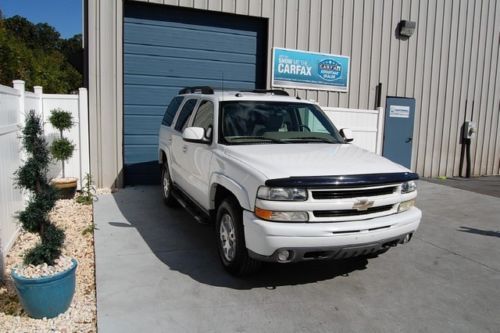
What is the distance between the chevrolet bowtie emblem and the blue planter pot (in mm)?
2552

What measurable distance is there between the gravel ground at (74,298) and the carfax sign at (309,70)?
5699 millimetres

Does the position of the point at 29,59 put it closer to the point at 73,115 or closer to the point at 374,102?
the point at 73,115

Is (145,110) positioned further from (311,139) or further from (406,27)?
(406,27)

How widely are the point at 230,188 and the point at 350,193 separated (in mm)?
1178

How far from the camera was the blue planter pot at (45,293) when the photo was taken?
352 centimetres

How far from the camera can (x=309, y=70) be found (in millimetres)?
10453

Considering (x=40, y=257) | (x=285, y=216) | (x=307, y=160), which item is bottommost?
(x=40, y=257)

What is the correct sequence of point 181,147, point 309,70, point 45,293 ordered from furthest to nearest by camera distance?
1. point 309,70
2. point 181,147
3. point 45,293

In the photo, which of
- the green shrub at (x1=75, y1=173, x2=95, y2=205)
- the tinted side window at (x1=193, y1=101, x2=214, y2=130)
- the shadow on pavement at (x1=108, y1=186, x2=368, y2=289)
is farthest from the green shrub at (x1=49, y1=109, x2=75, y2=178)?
the tinted side window at (x1=193, y1=101, x2=214, y2=130)

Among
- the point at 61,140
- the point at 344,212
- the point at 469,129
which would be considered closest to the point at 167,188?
the point at 61,140

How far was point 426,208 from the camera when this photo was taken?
8.22m

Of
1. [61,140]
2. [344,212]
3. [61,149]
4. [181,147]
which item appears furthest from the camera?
[61,140]

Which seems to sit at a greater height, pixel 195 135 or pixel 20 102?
pixel 20 102

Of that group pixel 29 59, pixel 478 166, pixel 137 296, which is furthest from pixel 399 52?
pixel 29 59
